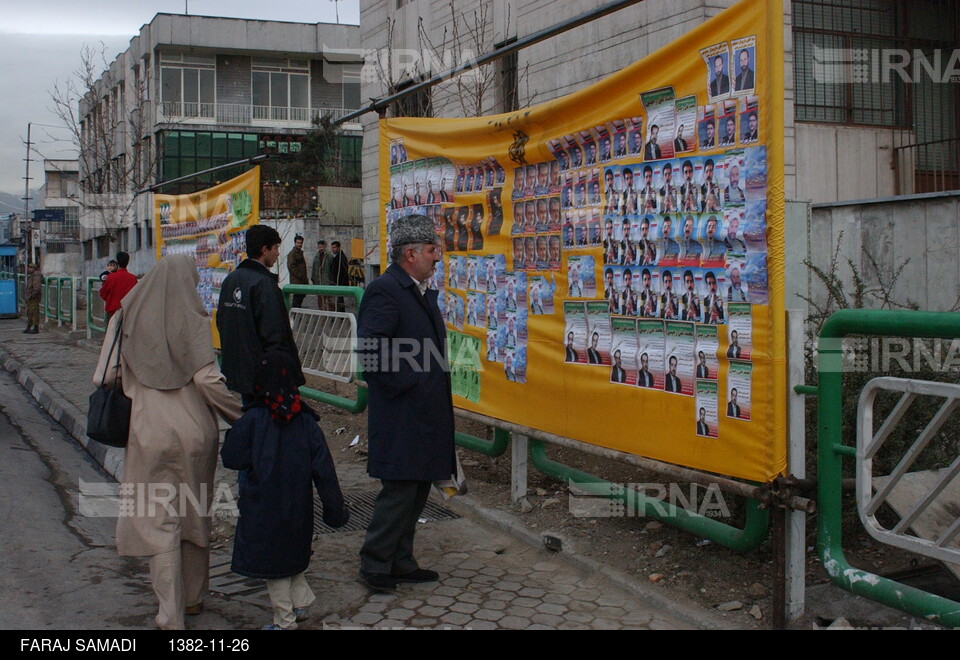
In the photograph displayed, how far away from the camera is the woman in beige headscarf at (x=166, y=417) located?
162 inches

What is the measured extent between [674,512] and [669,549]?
1.32 feet

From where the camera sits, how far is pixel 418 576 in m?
4.66

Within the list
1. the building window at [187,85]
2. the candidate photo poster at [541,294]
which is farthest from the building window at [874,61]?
the building window at [187,85]

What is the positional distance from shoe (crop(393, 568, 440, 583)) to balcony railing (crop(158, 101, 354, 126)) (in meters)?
38.8

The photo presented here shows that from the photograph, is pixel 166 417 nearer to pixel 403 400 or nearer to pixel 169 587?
pixel 169 587

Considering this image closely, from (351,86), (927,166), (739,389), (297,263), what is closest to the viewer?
(739,389)

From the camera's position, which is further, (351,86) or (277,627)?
(351,86)

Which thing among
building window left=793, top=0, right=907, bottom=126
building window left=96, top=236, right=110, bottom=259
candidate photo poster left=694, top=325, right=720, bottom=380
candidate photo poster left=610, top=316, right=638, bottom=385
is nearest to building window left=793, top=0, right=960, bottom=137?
building window left=793, top=0, right=907, bottom=126

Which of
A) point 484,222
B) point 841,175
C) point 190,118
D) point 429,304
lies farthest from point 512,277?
point 190,118

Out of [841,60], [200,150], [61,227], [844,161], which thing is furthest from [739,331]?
[61,227]

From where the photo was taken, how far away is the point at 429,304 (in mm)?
4691

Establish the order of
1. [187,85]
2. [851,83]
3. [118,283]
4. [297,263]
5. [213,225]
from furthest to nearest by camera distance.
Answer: [187,85] < [297,263] < [118,283] < [851,83] < [213,225]

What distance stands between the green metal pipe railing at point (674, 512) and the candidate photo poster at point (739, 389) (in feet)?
1.38

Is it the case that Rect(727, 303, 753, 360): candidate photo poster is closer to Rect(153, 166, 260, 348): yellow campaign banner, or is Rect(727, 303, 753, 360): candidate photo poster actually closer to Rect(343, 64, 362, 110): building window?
Rect(153, 166, 260, 348): yellow campaign banner
